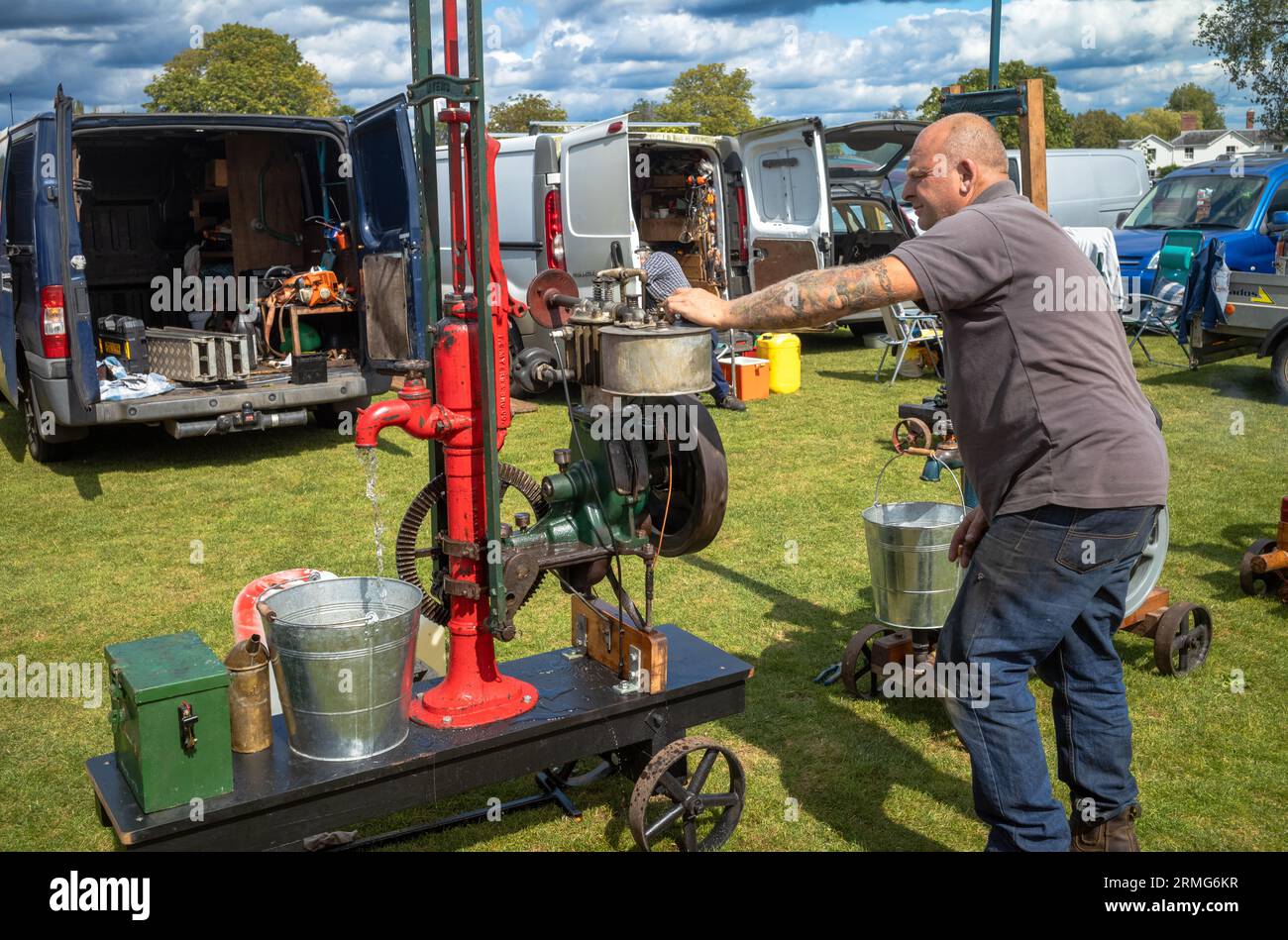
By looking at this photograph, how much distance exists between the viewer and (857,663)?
4.77m

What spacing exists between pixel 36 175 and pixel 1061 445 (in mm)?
6933

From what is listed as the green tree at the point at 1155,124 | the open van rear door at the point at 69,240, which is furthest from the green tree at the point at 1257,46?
the green tree at the point at 1155,124

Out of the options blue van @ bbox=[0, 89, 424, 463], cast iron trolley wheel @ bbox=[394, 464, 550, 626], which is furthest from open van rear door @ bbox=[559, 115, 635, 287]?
cast iron trolley wheel @ bbox=[394, 464, 550, 626]

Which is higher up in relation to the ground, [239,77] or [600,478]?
[239,77]

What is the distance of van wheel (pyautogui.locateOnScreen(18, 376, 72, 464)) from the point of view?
28.0 feet

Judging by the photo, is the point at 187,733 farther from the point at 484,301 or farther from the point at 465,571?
the point at 484,301

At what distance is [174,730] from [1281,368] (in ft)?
34.1

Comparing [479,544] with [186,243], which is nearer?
[479,544]

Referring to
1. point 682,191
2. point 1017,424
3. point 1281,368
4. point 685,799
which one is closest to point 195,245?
point 682,191

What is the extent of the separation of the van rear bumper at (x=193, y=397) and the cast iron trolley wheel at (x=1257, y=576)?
6039mm

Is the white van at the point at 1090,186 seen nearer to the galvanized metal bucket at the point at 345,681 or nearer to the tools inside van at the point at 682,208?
the tools inside van at the point at 682,208

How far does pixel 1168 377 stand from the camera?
11.7 metres
